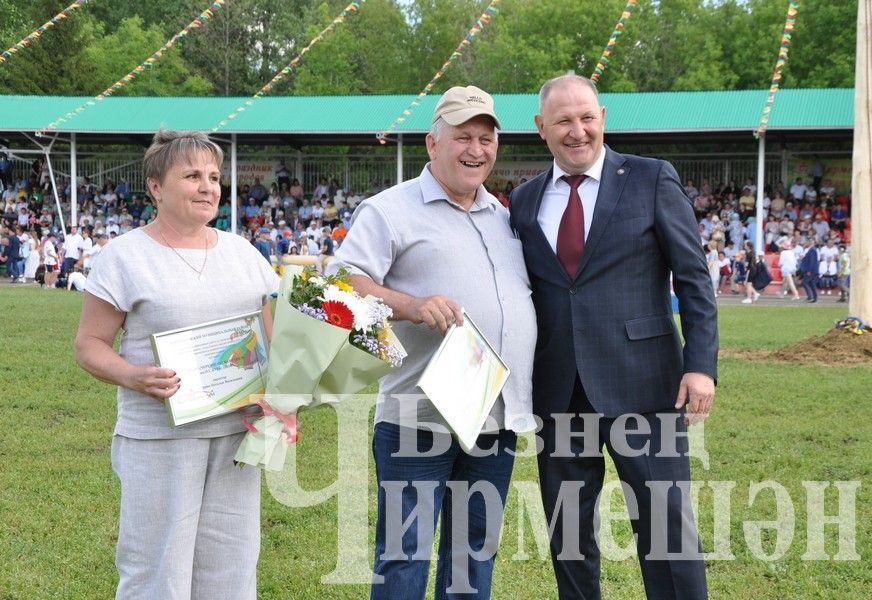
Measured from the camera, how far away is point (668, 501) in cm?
381

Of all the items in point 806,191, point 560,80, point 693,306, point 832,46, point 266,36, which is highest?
point 266,36

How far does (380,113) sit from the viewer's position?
32.7 m

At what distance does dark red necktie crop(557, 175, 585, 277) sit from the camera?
383cm

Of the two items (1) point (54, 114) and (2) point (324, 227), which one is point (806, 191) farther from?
(1) point (54, 114)

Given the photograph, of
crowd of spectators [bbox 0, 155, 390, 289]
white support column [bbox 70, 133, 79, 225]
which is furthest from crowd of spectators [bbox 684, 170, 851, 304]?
white support column [bbox 70, 133, 79, 225]

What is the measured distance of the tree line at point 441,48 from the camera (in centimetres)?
4603

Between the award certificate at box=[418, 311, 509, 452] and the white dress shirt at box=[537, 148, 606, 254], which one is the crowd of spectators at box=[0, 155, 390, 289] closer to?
the white dress shirt at box=[537, 148, 606, 254]

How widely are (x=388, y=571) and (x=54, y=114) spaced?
3391cm

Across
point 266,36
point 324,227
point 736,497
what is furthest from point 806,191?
point 266,36

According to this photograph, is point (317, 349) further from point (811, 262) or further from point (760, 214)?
point (760, 214)

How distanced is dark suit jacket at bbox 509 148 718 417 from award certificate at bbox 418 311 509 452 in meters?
0.39

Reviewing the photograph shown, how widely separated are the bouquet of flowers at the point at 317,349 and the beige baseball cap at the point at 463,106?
0.72 m

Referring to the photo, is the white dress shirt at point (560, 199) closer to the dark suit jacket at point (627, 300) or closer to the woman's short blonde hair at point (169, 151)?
the dark suit jacket at point (627, 300)

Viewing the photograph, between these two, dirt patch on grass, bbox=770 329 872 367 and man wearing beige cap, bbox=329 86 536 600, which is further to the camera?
dirt patch on grass, bbox=770 329 872 367
